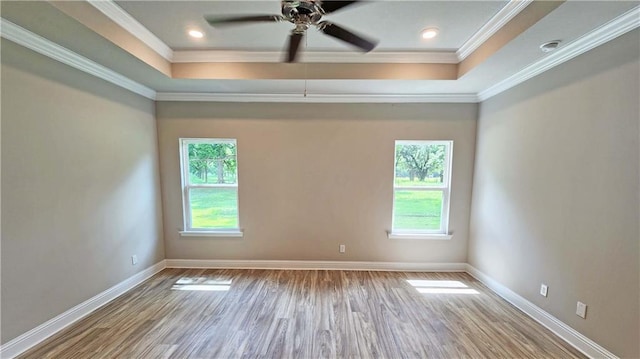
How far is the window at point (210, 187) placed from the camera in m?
3.54

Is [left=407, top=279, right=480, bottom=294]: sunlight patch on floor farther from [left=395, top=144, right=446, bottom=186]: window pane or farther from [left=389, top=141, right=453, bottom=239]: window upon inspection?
[left=395, top=144, right=446, bottom=186]: window pane

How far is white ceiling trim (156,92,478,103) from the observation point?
3316 mm

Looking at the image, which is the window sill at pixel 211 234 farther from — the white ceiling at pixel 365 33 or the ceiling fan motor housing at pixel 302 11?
the ceiling fan motor housing at pixel 302 11

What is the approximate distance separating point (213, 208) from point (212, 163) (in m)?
0.70

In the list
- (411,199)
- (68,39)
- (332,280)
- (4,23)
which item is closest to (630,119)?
(411,199)

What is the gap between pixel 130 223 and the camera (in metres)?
2.96

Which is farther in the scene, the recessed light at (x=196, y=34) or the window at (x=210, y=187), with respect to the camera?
the window at (x=210, y=187)

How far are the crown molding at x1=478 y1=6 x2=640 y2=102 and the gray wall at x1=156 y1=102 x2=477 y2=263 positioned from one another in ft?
2.68

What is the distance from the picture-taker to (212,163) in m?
3.57

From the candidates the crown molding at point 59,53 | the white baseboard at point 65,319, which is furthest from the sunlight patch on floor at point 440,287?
the crown molding at point 59,53

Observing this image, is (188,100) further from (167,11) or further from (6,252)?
(6,252)

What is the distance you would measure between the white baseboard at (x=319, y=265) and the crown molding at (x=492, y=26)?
9.35ft

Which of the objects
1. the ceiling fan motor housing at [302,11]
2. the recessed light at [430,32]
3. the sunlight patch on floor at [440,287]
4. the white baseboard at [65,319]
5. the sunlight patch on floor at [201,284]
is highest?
the recessed light at [430,32]

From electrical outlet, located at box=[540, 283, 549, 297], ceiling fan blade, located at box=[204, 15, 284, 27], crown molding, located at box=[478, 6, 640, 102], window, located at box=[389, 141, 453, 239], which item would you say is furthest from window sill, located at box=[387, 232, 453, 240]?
ceiling fan blade, located at box=[204, 15, 284, 27]
